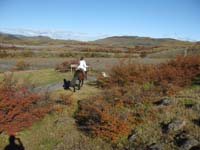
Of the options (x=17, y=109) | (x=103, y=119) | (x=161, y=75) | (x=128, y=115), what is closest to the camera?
(x=103, y=119)

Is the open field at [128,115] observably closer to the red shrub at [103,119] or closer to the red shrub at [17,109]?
the red shrub at [103,119]

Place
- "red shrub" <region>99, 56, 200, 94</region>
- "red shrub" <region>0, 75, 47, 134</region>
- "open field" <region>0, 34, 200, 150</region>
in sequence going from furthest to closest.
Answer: "red shrub" <region>99, 56, 200, 94</region>, "red shrub" <region>0, 75, 47, 134</region>, "open field" <region>0, 34, 200, 150</region>

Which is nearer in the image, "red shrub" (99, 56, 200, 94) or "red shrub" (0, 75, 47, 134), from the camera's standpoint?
"red shrub" (0, 75, 47, 134)

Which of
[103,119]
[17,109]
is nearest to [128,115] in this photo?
[103,119]

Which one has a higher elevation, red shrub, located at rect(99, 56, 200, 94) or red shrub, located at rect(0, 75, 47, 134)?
red shrub, located at rect(99, 56, 200, 94)

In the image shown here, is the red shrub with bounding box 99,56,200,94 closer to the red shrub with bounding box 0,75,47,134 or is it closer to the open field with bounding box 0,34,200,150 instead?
the open field with bounding box 0,34,200,150

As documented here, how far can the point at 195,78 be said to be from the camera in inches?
672

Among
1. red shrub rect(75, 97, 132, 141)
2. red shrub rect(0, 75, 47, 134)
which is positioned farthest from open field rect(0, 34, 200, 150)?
red shrub rect(0, 75, 47, 134)

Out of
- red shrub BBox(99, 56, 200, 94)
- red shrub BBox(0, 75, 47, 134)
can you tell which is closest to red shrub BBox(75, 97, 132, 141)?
red shrub BBox(0, 75, 47, 134)

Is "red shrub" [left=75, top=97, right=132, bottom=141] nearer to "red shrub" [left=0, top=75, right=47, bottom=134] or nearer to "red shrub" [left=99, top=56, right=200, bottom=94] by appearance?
"red shrub" [left=0, top=75, right=47, bottom=134]

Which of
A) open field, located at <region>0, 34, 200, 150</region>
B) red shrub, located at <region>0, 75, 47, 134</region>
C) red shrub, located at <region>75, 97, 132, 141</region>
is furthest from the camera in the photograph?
red shrub, located at <region>0, 75, 47, 134</region>

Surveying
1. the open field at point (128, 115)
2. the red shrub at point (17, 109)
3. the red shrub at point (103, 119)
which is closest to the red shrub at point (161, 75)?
the open field at point (128, 115)

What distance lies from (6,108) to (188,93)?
318 inches

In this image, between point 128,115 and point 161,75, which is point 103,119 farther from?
point 161,75
